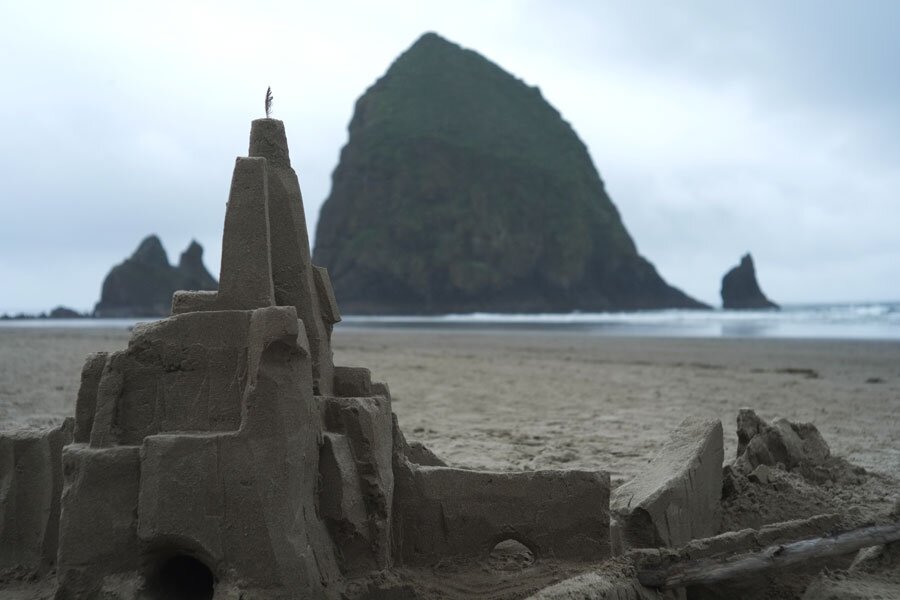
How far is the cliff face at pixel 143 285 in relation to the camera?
214 feet

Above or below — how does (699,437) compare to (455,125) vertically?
below

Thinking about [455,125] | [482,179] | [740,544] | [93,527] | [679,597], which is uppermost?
[455,125]

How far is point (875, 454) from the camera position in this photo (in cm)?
661

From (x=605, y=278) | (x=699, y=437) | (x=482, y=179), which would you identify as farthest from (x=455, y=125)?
(x=699, y=437)

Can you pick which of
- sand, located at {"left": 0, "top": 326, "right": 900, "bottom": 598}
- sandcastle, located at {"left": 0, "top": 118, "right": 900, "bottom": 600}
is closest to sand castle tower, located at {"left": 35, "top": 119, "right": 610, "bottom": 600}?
sandcastle, located at {"left": 0, "top": 118, "right": 900, "bottom": 600}

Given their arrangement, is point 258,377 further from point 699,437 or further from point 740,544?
point 699,437

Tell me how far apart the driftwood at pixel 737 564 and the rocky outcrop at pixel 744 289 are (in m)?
70.8

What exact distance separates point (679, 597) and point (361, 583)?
1.58 m

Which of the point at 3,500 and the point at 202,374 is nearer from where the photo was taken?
the point at 202,374

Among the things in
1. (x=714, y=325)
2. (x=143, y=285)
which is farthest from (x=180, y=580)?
(x=143, y=285)

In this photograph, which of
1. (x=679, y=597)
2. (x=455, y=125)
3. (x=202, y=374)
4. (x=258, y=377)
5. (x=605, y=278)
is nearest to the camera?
(x=258, y=377)

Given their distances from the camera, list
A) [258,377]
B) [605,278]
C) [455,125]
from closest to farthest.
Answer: [258,377], [605,278], [455,125]

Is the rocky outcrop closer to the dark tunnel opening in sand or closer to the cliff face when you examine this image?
the cliff face

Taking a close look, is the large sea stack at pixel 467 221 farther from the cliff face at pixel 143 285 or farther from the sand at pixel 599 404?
the sand at pixel 599 404
